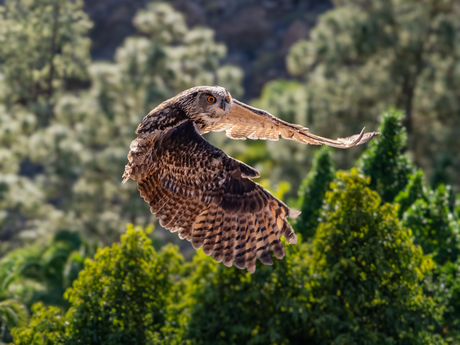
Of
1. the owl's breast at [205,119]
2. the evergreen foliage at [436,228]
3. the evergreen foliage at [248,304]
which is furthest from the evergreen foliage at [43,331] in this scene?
the evergreen foliage at [436,228]

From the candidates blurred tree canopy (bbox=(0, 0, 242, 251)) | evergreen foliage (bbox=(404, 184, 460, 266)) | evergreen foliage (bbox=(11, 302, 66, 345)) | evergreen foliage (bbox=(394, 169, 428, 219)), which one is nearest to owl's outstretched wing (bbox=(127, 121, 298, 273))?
evergreen foliage (bbox=(11, 302, 66, 345))

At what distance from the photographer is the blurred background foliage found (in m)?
7.00

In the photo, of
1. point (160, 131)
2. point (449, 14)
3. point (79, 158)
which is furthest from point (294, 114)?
point (160, 131)

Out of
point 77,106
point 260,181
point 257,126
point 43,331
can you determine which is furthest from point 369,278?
point 77,106

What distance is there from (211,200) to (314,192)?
5.65m

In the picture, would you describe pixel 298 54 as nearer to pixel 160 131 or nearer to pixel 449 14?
pixel 449 14

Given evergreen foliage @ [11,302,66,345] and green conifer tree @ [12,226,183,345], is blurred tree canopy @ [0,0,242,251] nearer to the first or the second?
green conifer tree @ [12,226,183,345]

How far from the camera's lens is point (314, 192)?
980cm

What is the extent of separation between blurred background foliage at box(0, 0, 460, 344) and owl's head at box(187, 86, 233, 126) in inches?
126

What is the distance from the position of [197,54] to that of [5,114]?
5.46 m

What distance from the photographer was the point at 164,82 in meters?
16.2

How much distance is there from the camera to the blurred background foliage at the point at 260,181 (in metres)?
7.00

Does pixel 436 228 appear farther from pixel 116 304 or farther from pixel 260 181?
pixel 116 304

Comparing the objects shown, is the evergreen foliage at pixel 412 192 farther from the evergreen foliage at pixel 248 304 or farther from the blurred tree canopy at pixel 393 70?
the blurred tree canopy at pixel 393 70
